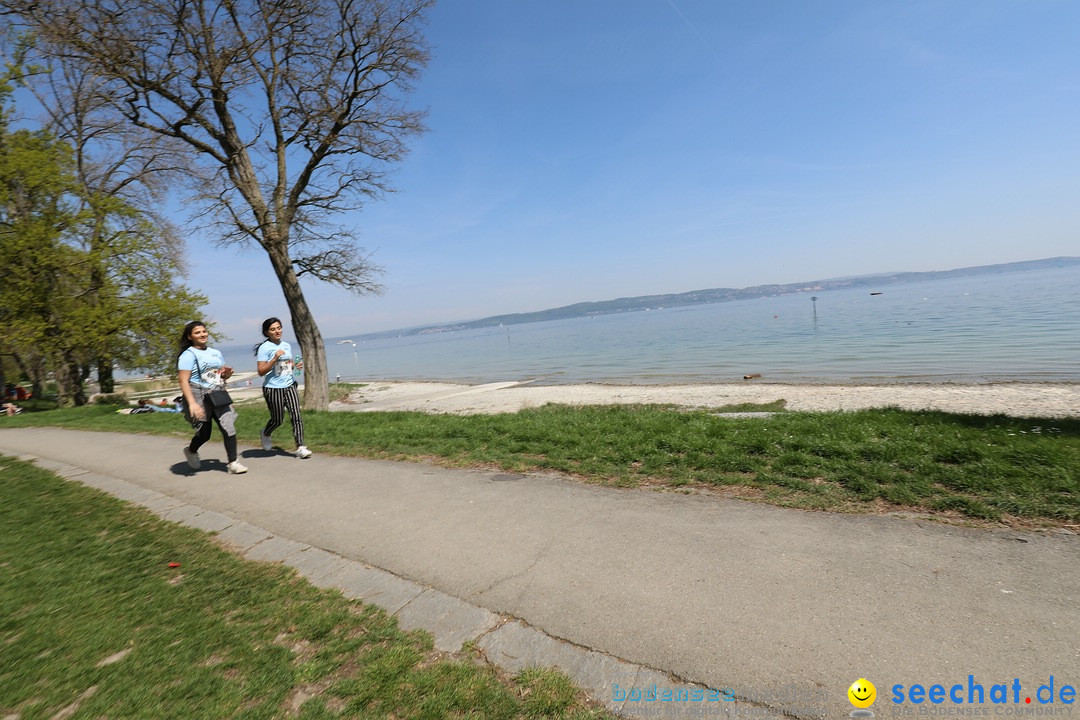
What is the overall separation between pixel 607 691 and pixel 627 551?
4.64ft

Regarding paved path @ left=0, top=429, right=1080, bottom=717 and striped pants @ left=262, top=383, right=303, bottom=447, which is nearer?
paved path @ left=0, top=429, right=1080, bottom=717

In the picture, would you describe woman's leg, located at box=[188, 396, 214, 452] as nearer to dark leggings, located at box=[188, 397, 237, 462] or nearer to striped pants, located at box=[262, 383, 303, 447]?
dark leggings, located at box=[188, 397, 237, 462]

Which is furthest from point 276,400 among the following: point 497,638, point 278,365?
point 497,638

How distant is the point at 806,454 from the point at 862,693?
354 cm

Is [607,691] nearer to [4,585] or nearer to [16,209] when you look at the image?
[4,585]

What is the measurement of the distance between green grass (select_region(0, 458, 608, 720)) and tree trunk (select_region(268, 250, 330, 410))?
1050cm

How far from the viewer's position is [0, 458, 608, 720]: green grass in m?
2.35

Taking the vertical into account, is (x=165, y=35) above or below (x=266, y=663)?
above

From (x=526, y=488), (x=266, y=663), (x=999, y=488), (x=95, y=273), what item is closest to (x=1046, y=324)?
(x=999, y=488)

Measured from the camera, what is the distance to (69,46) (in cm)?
1148

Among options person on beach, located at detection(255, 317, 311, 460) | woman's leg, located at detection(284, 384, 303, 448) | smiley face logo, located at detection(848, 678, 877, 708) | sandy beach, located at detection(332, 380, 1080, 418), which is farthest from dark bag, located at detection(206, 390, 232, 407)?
sandy beach, located at detection(332, 380, 1080, 418)

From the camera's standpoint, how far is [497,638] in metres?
2.85

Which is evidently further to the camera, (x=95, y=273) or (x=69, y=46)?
(x=95, y=273)

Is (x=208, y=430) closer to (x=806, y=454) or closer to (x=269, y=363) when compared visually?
(x=269, y=363)
